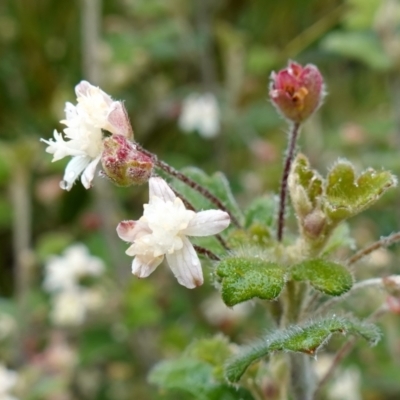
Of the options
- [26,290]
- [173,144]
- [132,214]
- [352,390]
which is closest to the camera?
[352,390]

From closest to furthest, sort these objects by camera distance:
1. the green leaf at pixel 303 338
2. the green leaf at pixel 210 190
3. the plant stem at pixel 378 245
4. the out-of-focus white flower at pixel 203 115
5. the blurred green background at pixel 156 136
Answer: the green leaf at pixel 303 338 < the plant stem at pixel 378 245 < the green leaf at pixel 210 190 < the blurred green background at pixel 156 136 < the out-of-focus white flower at pixel 203 115

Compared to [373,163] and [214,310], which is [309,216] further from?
[214,310]

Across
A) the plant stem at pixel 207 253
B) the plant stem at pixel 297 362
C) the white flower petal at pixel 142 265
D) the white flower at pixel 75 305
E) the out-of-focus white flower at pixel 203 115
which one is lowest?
the plant stem at pixel 297 362

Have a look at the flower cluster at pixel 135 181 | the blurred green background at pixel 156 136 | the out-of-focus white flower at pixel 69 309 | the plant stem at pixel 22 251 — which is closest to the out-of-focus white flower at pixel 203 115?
the blurred green background at pixel 156 136

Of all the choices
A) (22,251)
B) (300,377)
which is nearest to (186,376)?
(300,377)

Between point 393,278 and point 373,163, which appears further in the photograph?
point 373,163

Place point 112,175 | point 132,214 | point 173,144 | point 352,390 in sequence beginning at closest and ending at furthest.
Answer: point 112,175
point 352,390
point 132,214
point 173,144

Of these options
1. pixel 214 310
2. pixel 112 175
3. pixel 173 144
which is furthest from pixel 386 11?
pixel 112 175

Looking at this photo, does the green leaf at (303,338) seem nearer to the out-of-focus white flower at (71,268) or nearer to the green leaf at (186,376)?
the green leaf at (186,376)
